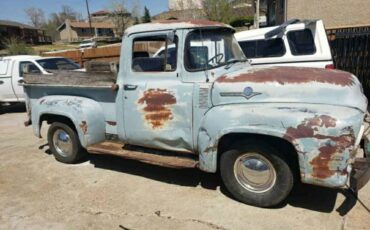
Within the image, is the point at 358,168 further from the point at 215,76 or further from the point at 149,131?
the point at 149,131

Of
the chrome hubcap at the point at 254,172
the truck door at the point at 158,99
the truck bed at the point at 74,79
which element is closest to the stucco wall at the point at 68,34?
the truck bed at the point at 74,79

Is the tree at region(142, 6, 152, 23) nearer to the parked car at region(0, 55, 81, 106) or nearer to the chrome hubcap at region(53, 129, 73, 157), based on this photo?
the parked car at region(0, 55, 81, 106)

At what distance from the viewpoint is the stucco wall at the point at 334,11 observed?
A: 74.3ft

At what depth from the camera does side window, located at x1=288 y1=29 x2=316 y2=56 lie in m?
8.67

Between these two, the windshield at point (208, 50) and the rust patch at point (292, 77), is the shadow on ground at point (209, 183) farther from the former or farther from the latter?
the windshield at point (208, 50)

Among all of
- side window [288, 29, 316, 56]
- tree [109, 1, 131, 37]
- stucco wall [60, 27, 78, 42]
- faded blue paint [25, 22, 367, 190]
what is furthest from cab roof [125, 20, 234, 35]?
stucco wall [60, 27, 78, 42]

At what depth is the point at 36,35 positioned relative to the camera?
3034 inches

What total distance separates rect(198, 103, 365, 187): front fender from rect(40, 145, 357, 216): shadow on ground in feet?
2.23

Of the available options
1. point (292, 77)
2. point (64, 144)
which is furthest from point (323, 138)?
point (64, 144)

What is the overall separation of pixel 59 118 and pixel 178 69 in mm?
2517

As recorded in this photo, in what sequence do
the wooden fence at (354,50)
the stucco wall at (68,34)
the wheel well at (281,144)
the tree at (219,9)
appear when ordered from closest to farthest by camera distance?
the wheel well at (281,144) → the wooden fence at (354,50) → the tree at (219,9) → the stucco wall at (68,34)

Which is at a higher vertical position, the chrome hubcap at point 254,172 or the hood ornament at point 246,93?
the hood ornament at point 246,93

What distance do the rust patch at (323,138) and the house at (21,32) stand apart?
6566 centimetres

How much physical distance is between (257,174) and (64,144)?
137 inches
